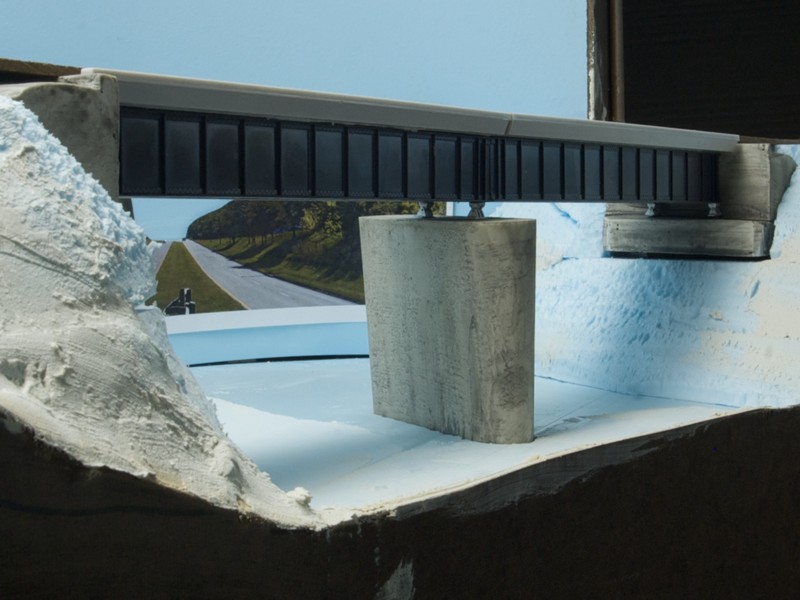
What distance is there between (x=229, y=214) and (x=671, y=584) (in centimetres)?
3049

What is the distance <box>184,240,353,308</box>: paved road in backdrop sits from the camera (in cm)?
3800

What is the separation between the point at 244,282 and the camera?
38188mm

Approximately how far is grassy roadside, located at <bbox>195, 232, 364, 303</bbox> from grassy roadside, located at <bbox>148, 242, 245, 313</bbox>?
0.93 m

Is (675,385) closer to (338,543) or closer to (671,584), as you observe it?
(671,584)

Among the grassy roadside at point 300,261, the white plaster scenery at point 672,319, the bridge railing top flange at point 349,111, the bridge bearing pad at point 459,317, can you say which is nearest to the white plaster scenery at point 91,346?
the bridge railing top flange at point 349,111

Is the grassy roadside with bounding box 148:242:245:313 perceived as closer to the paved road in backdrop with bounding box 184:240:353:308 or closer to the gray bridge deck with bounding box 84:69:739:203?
the paved road in backdrop with bounding box 184:240:353:308

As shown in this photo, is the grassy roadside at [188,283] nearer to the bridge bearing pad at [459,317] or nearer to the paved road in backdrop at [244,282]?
the paved road in backdrop at [244,282]

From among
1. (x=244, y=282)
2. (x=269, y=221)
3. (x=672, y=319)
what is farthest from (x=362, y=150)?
(x=269, y=221)

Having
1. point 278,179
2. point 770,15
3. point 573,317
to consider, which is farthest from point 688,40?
point 278,179

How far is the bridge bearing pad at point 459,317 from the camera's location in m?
17.2

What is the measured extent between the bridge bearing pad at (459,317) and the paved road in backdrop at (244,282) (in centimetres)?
1956

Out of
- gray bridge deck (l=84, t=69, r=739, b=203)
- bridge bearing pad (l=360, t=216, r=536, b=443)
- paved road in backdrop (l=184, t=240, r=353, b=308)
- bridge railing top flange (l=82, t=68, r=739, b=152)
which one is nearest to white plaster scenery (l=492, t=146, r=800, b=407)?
gray bridge deck (l=84, t=69, r=739, b=203)

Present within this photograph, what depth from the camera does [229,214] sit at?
3872cm

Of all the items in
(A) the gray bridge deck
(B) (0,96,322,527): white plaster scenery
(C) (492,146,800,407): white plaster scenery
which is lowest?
(C) (492,146,800,407): white plaster scenery
